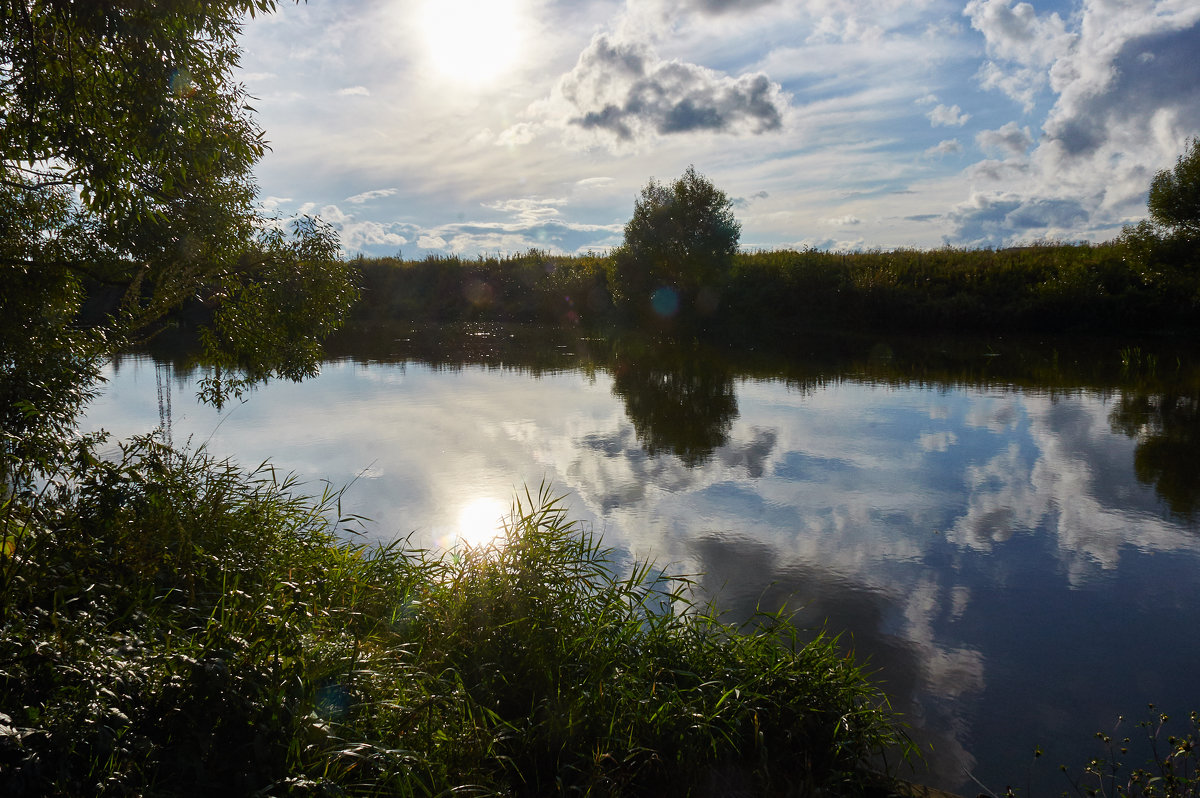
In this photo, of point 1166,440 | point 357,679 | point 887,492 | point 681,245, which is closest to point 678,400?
point 887,492

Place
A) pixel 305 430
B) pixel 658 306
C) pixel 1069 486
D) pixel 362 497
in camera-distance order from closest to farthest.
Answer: pixel 362 497 → pixel 1069 486 → pixel 305 430 → pixel 658 306

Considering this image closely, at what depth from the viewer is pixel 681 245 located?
43.1 m

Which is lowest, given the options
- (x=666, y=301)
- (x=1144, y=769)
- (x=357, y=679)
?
(x=1144, y=769)

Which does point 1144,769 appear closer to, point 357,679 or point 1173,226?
point 357,679

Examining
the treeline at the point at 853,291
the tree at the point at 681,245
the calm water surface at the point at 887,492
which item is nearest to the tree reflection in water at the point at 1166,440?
the calm water surface at the point at 887,492

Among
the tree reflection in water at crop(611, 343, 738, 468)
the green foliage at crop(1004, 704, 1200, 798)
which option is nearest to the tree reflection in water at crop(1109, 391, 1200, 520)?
the green foliage at crop(1004, 704, 1200, 798)

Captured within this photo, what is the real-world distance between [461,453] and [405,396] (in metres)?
8.20

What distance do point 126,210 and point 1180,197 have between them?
42.7 meters

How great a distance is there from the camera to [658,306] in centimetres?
4578

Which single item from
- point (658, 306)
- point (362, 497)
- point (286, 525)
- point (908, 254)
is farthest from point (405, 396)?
point (908, 254)

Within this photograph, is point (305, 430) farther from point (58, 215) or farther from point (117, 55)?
point (117, 55)

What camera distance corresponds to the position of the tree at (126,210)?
242 inches

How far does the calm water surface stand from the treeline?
1271 cm

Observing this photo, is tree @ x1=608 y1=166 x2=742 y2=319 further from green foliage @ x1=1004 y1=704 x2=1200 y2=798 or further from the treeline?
green foliage @ x1=1004 y1=704 x2=1200 y2=798
